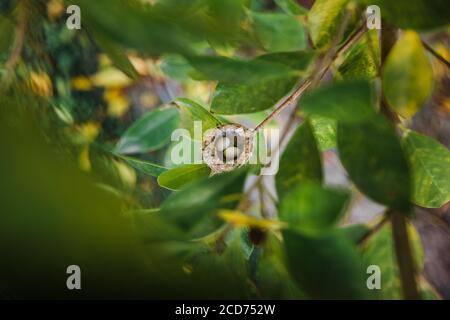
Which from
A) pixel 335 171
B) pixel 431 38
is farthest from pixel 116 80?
pixel 431 38

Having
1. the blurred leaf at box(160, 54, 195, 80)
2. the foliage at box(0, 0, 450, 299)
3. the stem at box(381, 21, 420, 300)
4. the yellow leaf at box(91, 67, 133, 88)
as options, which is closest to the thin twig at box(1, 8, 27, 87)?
the foliage at box(0, 0, 450, 299)

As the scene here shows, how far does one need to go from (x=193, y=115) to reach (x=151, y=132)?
13 centimetres

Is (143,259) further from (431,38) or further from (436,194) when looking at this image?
(431,38)

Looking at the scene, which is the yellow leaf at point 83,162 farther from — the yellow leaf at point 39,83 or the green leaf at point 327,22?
the green leaf at point 327,22

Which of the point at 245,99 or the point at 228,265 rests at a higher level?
the point at 245,99

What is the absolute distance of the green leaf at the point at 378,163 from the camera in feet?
0.71

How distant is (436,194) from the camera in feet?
1.23

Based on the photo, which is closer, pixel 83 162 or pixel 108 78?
pixel 83 162

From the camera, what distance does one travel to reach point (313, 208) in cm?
19

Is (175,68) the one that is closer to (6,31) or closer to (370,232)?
(6,31)

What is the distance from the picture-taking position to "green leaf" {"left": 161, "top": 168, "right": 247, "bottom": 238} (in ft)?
0.68

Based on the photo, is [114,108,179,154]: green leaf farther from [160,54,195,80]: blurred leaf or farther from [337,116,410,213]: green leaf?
[337,116,410,213]: green leaf

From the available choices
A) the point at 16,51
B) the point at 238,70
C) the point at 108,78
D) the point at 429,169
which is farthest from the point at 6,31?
the point at 108,78

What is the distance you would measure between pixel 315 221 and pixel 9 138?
115mm
